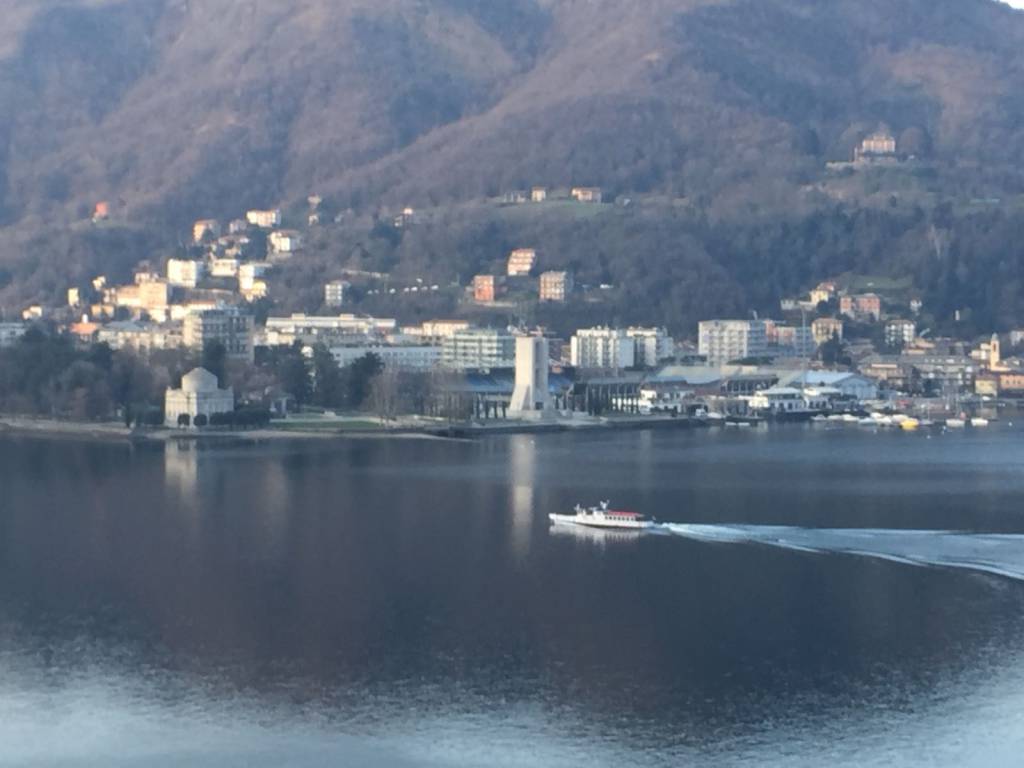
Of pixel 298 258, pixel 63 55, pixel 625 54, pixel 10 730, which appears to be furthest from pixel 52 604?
pixel 63 55

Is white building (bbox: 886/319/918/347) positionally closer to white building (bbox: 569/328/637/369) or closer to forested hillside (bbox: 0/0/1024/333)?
forested hillside (bbox: 0/0/1024/333)

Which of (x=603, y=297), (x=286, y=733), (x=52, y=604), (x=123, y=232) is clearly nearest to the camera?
(x=286, y=733)

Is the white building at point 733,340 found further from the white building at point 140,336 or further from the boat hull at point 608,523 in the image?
the boat hull at point 608,523

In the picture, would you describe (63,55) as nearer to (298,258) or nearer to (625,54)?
(625,54)

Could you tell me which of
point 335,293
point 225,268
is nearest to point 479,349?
point 335,293

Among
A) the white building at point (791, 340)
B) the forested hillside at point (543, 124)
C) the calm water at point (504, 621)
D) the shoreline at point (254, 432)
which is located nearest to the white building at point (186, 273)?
the forested hillside at point (543, 124)

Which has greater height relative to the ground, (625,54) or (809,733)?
(625,54)

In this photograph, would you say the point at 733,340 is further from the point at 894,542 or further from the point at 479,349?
Result: the point at 894,542
